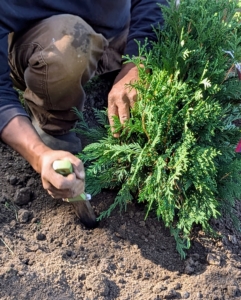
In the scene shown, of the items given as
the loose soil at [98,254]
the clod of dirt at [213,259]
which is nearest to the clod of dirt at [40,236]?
the loose soil at [98,254]

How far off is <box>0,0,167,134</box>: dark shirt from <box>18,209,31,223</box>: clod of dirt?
0.55 meters

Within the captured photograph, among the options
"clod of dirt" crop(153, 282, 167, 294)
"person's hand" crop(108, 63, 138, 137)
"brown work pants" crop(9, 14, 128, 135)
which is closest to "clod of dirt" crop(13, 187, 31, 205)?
"brown work pants" crop(9, 14, 128, 135)

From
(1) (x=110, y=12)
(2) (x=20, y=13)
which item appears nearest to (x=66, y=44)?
(2) (x=20, y=13)

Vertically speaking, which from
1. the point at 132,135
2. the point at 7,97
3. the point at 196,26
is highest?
the point at 196,26

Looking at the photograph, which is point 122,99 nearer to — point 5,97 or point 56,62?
point 56,62

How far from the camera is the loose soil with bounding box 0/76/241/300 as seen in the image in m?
2.17

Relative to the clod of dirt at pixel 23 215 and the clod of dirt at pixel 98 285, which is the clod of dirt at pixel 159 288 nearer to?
the clod of dirt at pixel 98 285

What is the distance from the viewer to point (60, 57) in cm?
251

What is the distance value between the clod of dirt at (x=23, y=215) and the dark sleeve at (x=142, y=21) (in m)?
1.20

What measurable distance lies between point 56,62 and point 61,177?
859 mm

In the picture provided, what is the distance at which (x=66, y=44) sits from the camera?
2.52 meters

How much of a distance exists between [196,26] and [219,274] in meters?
1.35

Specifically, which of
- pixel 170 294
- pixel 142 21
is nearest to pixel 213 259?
pixel 170 294

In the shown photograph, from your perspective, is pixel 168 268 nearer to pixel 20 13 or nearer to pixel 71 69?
pixel 71 69
